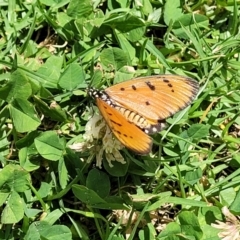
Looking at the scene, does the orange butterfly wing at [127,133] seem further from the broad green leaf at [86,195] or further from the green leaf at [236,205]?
the green leaf at [236,205]

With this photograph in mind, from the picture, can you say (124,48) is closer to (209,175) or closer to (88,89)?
(88,89)

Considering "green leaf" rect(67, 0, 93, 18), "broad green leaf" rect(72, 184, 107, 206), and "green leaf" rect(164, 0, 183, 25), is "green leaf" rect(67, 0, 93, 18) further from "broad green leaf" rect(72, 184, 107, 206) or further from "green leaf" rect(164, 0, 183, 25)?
"broad green leaf" rect(72, 184, 107, 206)

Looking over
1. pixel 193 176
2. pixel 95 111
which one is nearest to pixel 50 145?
pixel 95 111

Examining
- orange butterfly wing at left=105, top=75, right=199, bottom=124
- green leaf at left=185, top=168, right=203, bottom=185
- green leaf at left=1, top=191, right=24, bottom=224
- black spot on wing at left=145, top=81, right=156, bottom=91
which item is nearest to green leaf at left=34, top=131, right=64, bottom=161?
green leaf at left=1, top=191, right=24, bottom=224

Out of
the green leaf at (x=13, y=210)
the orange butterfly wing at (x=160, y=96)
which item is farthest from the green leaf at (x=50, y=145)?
the orange butterfly wing at (x=160, y=96)

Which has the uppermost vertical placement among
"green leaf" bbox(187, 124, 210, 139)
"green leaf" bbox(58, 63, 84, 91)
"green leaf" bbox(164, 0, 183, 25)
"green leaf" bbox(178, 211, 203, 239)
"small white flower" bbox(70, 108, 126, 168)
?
"green leaf" bbox(164, 0, 183, 25)

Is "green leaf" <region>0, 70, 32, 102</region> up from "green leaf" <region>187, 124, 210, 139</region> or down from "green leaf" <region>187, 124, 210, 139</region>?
up

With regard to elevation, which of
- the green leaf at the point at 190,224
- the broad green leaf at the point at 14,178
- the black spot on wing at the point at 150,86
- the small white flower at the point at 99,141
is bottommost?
the green leaf at the point at 190,224

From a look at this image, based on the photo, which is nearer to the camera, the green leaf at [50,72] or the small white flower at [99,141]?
the small white flower at [99,141]
